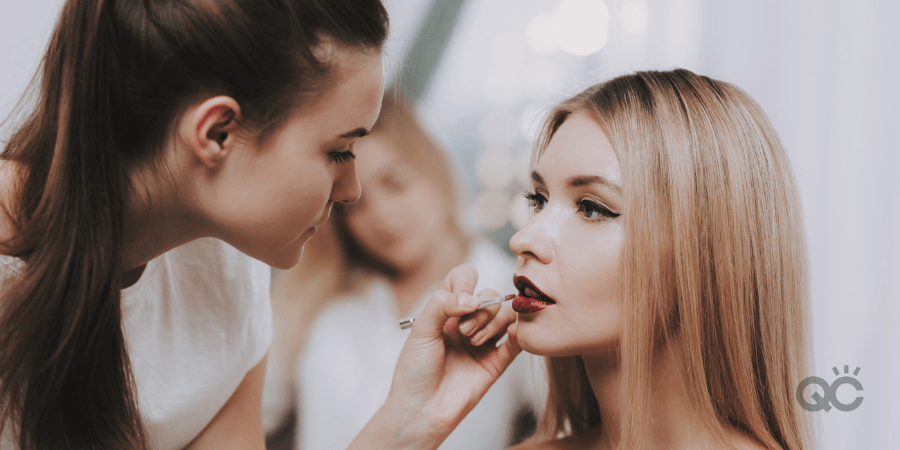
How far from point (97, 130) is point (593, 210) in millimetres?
729

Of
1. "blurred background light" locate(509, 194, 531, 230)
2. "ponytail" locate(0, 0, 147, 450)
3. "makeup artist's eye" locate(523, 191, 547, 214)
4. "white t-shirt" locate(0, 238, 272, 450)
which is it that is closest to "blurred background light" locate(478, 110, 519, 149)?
"blurred background light" locate(509, 194, 531, 230)

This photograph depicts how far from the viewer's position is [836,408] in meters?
1.20

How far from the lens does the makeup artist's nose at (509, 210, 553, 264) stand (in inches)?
33.3

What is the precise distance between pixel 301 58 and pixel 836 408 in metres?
1.37

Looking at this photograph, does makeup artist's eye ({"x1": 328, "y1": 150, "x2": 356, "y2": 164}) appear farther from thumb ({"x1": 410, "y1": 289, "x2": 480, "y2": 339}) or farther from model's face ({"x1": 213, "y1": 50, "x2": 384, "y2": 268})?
thumb ({"x1": 410, "y1": 289, "x2": 480, "y2": 339})

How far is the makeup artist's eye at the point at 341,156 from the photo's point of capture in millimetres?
802

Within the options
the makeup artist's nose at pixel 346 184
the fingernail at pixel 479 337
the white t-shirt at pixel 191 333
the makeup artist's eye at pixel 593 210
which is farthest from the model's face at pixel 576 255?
the white t-shirt at pixel 191 333

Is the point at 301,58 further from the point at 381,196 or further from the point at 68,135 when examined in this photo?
the point at 381,196

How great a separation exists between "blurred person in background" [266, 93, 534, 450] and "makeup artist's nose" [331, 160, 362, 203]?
38 centimetres

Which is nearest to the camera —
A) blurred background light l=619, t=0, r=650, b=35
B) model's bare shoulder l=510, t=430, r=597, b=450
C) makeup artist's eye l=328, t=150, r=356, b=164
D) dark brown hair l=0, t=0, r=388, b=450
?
dark brown hair l=0, t=0, r=388, b=450

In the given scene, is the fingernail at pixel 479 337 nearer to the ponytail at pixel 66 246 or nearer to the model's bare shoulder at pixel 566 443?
the model's bare shoulder at pixel 566 443

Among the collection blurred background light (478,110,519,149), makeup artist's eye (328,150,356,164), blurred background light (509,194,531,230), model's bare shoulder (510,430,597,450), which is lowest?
model's bare shoulder (510,430,597,450)

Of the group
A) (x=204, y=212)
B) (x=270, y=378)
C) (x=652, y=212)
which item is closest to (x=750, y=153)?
(x=652, y=212)

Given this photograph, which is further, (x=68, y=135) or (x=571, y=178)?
(x=571, y=178)
